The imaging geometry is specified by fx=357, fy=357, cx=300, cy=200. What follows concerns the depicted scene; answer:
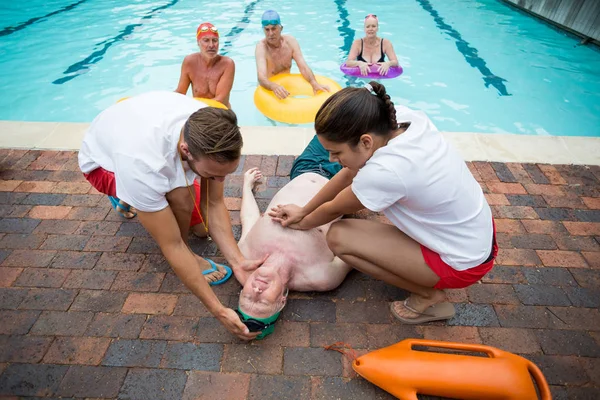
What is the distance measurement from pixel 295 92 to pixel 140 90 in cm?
339

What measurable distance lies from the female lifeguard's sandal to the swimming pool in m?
3.87

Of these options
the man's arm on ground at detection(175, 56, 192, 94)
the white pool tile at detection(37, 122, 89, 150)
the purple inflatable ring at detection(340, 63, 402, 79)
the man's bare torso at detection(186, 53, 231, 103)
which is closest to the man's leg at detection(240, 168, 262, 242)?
the man's bare torso at detection(186, 53, 231, 103)

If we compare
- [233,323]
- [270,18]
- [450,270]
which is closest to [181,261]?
[233,323]

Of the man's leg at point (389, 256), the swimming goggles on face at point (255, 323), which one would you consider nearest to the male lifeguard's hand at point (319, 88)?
the man's leg at point (389, 256)

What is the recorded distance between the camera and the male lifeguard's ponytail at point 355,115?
1646 millimetres

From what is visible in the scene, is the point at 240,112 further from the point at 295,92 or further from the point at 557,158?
the point at 557,158

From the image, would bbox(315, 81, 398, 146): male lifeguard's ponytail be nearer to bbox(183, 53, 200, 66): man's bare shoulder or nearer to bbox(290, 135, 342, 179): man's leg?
bbox(290, 135, 342, 179): man's leg

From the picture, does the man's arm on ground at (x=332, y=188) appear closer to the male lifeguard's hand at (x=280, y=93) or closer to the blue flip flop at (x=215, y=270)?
the blue flip flop at (x=215, y=270)

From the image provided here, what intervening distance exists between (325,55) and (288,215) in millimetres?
6122

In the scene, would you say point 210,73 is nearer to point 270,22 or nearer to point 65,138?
point 270,22

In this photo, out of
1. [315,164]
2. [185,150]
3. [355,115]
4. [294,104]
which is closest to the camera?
[355,115]

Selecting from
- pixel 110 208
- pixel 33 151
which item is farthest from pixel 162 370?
pixel 33 151

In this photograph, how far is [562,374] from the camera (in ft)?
6.70

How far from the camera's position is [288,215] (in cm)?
250
